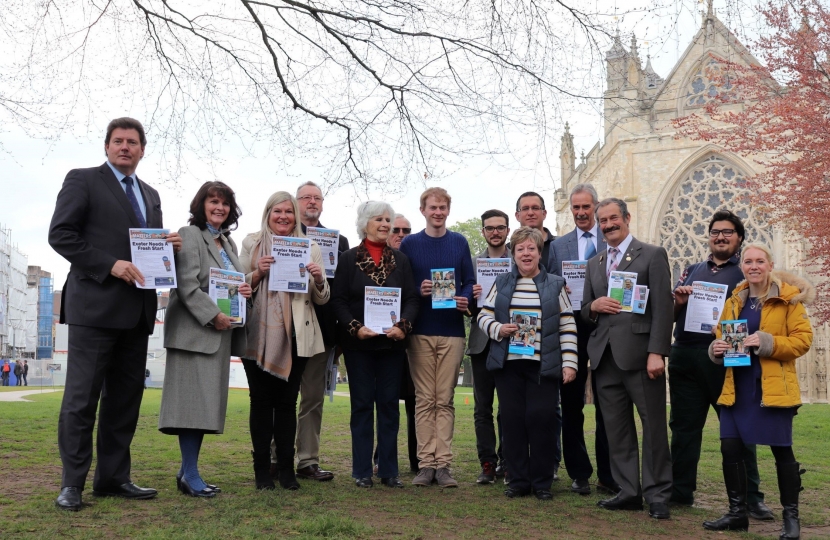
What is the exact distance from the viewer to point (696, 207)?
35875 mm

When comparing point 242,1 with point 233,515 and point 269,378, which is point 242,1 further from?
point 233,515

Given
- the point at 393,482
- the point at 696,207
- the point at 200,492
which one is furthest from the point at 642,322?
the point at 696,207

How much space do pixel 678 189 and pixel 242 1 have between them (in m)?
31.8

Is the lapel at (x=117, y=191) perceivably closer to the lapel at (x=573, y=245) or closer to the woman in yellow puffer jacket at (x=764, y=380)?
the lapel at (x=573, y=245)

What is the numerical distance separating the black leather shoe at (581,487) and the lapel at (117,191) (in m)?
4.05

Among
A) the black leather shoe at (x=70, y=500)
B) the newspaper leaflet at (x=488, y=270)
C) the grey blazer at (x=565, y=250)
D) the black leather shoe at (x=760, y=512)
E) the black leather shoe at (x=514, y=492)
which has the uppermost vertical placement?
the grey blazer at (x=565, y=250)

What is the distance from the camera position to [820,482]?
310 inches

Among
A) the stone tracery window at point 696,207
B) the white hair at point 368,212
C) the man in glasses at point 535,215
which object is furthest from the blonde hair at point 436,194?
the stone tracery window at point 696,207

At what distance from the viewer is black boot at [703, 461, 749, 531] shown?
5602 mm

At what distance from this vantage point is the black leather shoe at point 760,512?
244 inches

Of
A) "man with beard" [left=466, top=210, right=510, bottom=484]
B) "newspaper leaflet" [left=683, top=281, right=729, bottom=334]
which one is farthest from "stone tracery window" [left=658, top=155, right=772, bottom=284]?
"newspaper leaflet" [left=683, top=281, right=729, bottom=334]

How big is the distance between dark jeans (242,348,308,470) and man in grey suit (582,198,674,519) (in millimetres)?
2356

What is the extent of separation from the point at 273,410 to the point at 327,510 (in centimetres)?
120

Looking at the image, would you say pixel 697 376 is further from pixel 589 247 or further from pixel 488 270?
pixel 488 270
